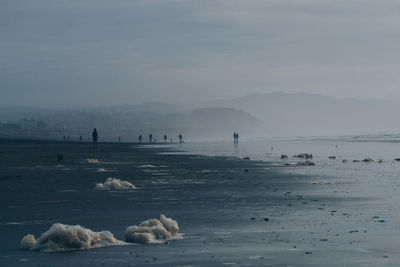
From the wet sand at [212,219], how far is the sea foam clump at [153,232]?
0.35 metres

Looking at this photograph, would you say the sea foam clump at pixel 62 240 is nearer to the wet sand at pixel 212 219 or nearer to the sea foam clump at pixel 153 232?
the wet sand at pixel 212 219

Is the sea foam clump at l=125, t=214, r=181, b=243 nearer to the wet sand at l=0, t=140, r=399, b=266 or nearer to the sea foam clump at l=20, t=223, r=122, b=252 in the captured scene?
the wet sand at l=0, t=140, r=399, b=266

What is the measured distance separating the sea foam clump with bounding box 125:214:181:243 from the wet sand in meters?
0.35

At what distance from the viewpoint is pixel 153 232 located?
60.9 ft

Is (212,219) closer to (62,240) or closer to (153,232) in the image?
(153,232)

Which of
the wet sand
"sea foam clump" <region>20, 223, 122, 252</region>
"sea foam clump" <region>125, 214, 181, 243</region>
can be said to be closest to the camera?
the wet sand

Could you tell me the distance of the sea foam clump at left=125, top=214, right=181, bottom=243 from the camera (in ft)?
59.6

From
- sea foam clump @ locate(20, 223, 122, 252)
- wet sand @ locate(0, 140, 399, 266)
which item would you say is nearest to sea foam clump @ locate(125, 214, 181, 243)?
wet sand @ locate(0, 140, 399, 266)

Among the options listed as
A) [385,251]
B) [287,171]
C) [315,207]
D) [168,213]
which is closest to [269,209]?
[315,207]

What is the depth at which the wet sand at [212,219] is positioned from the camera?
16.1 m

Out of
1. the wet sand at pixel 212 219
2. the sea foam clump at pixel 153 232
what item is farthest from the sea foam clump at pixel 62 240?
the sea foam clump at pixel 153 232

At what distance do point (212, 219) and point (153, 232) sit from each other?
448cm

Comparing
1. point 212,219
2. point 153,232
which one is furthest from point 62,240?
point 212,219

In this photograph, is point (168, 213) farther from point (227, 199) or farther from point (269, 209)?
point (227, 199)
